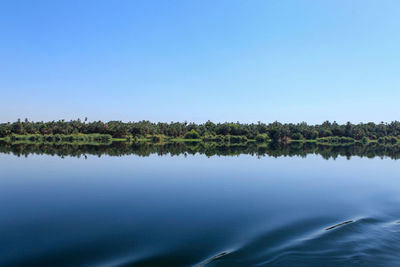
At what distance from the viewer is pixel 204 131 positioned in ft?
471

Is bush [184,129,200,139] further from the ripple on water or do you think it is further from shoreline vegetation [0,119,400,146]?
the ripple on water

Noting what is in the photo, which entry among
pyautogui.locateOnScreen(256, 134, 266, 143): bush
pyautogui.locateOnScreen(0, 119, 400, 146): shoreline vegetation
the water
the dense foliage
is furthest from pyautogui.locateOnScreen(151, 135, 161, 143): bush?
the water

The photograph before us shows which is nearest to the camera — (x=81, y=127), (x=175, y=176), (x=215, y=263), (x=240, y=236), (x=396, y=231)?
(x=215, y=263)

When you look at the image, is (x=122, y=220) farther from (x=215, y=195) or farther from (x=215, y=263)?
(x=215, y=195)

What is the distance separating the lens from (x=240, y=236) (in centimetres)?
938

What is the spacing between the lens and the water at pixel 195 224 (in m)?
7.73

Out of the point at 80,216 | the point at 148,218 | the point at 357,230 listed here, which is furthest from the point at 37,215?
the point at 357,230

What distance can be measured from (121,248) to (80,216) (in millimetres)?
4160

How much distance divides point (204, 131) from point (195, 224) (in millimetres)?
133054

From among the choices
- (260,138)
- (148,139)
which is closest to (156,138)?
(148,139)

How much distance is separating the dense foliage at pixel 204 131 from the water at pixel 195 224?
10871cm

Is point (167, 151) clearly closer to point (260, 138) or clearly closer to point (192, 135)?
point (260, 138)

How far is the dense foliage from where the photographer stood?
121188 mm

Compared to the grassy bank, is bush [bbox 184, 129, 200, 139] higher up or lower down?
higher up
